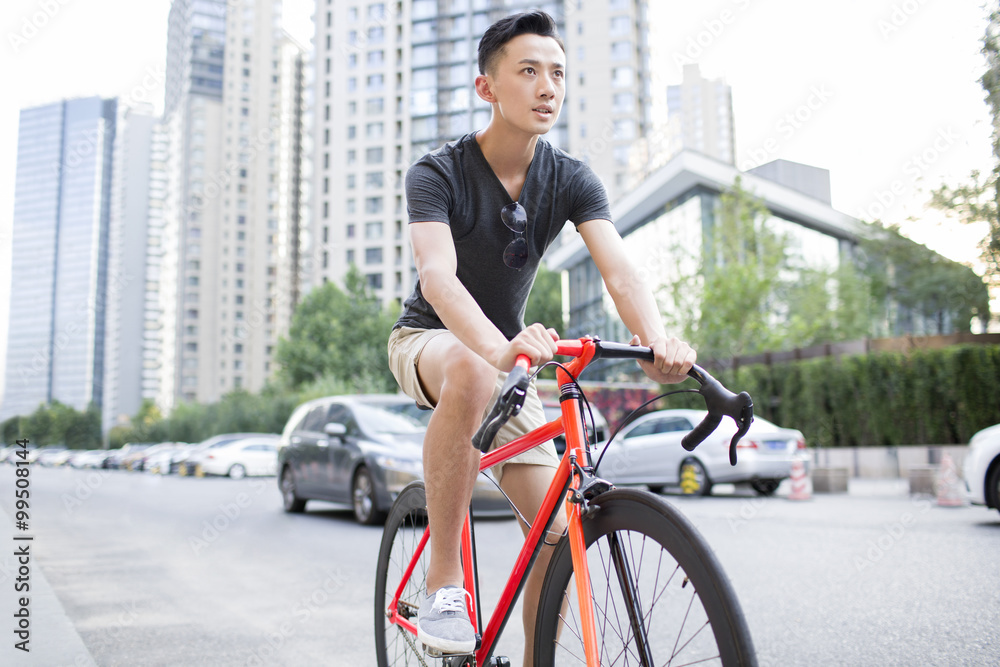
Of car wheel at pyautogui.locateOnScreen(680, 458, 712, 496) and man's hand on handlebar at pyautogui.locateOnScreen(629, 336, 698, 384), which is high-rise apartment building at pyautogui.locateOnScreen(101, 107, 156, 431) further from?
man's hand on handlebar at pyautogui.locateOnScreen(629, 336, 698, 384)

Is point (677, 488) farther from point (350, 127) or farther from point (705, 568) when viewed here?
point (350, 127)

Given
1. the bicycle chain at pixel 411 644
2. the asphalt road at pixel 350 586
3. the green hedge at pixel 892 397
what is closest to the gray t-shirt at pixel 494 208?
the bicycle chain at pixel 411 644

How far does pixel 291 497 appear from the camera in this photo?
1155 cm

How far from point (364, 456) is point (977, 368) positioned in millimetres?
13167

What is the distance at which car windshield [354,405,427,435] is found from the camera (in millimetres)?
9688

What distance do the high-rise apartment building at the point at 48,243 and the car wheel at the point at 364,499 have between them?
3462 mm

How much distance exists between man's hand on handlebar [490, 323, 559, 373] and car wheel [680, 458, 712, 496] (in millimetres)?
11643

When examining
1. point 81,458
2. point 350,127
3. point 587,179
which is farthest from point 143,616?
point 350,127

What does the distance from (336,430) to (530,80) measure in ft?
26.7

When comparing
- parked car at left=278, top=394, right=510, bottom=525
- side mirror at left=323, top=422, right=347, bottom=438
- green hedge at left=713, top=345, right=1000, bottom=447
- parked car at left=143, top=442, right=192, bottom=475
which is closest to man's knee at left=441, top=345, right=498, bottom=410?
parked car at left=278, top=394, right=510, bottom=525

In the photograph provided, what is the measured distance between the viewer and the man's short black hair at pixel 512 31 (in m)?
2.30

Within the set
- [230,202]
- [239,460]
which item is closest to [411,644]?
[239,460]

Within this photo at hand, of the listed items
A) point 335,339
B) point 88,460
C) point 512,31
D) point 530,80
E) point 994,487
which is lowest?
point 88,460

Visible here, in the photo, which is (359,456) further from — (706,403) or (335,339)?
(335,339)
